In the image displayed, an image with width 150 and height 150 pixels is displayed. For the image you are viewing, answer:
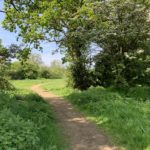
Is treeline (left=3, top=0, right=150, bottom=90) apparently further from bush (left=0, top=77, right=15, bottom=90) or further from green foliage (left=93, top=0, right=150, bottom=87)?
bush (left=0, top=77, right=15, bottom=90)

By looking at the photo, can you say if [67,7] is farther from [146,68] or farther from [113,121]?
[113,121]

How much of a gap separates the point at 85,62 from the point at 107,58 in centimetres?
174

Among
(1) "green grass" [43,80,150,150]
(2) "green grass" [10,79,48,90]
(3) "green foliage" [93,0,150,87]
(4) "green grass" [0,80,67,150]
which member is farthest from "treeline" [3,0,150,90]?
(2) "green grass" [10,79,48,90]

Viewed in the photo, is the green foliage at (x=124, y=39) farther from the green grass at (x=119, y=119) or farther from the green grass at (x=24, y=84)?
the green grass at (x=24, y=84)

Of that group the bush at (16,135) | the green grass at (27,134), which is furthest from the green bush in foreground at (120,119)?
the bush at (16,135)

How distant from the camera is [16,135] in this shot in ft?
25.9

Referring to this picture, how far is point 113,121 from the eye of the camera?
11.4m

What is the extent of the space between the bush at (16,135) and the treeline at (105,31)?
10.4 metres

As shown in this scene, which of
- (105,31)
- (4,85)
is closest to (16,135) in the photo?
(105,31)

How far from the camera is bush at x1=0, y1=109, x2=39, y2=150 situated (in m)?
7.46

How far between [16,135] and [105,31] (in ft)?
41.3

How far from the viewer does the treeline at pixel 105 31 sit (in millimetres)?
19422

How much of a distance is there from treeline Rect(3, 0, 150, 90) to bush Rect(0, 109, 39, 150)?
1038cm

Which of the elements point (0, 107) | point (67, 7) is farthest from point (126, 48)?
point (0, 107)
